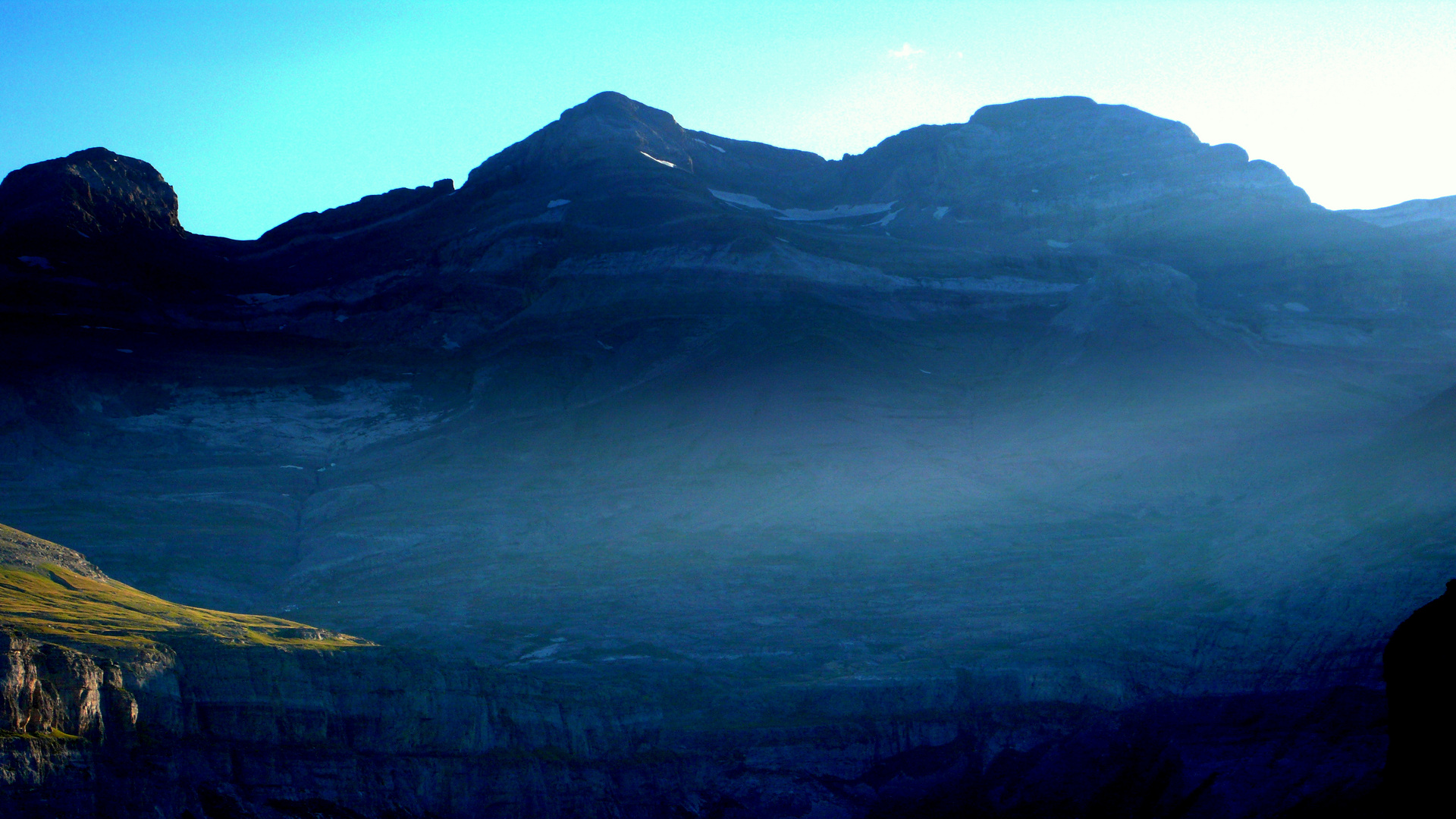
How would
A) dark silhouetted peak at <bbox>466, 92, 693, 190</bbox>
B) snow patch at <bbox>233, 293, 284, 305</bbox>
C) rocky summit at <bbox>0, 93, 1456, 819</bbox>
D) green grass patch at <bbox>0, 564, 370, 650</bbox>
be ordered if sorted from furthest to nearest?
1. dark silhouetted peak at <bbox>466, 92, 693, 190</bbox>
2. snow patch at <bbox>233, 293, 284, 305</bbox>
3. rocky summit at <bbox>0, 93, 1456, 819</bbox>
4. green grass patch at <bbox>0, 564, 370, 650</bbox>

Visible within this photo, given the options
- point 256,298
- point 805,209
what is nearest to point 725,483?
point 256,298

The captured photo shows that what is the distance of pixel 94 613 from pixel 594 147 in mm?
87445

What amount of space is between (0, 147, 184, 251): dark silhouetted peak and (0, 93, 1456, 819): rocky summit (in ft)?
1.28

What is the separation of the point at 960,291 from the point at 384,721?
69130 mm

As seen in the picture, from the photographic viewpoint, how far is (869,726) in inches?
1788

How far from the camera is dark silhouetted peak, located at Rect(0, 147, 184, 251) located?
325ft

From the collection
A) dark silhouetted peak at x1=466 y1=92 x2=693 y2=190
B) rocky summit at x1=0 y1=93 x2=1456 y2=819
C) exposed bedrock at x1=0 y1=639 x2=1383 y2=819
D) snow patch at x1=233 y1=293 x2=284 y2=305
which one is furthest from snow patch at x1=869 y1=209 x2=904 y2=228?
exposed bedrock at x1=0 y1=639 x2=1383 y2=819

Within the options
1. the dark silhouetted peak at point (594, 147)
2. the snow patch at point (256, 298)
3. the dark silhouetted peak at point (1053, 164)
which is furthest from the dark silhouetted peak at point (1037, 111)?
the snow patch at point (256, 298)

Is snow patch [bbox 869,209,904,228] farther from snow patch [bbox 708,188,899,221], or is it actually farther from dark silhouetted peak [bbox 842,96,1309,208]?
dark silhouetted peak [bbox 842,96,1309,208]

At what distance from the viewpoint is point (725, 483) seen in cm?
7225

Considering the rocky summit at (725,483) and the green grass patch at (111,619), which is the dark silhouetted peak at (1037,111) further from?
the green grass patch at (111,619)

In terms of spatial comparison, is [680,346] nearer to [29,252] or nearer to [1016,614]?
[1016,614]

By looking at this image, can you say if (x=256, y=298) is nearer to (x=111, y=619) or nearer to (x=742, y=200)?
Result: (x=742, y=200)

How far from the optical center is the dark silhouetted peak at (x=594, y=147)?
122 meters
